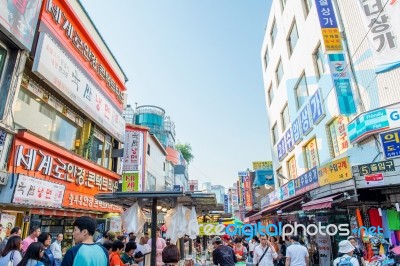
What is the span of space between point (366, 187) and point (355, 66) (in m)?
4.75

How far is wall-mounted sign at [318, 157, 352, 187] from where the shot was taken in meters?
10.0

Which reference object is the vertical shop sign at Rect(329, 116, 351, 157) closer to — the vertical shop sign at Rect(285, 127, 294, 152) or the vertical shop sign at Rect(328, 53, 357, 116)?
the vertical shop sign at Rect(328, 53, 357, 116)

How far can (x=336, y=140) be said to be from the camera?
41.5ft

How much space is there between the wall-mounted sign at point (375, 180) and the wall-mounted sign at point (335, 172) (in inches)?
22.4

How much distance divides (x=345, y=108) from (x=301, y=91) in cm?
676

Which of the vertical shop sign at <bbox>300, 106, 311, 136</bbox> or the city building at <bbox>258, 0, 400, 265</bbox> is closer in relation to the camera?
the city building at <bbox>258, 0, 400, 265</bbox>

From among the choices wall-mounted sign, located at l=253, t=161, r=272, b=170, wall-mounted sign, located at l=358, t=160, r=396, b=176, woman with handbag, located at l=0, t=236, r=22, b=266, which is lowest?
woman with handbag, located at l=0, t=236, r=22, b=266

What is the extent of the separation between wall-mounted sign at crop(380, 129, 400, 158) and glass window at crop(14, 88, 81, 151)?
41.0ft

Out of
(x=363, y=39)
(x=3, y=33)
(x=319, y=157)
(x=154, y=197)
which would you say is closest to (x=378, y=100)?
(x=363, y=39)

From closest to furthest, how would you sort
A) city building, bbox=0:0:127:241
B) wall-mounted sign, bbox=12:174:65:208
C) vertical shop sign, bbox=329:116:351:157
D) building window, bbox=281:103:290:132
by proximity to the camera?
1. wall-mounted sign, bbox=12:174:65:208
2. city building, bbox=0:0:127:241
3. vertical shop sign, bbox=329:116:351:157
4. building window, bbox=281:103:290:132

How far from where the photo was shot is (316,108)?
552 inches

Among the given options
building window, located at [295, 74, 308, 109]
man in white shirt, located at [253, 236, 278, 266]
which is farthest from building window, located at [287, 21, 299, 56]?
man in white shirt, located at [253, 236, 278, 266]

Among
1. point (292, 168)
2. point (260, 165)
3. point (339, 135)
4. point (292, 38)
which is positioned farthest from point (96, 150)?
point (260, 165)

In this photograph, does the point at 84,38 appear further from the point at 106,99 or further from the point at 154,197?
the point at 154,197
